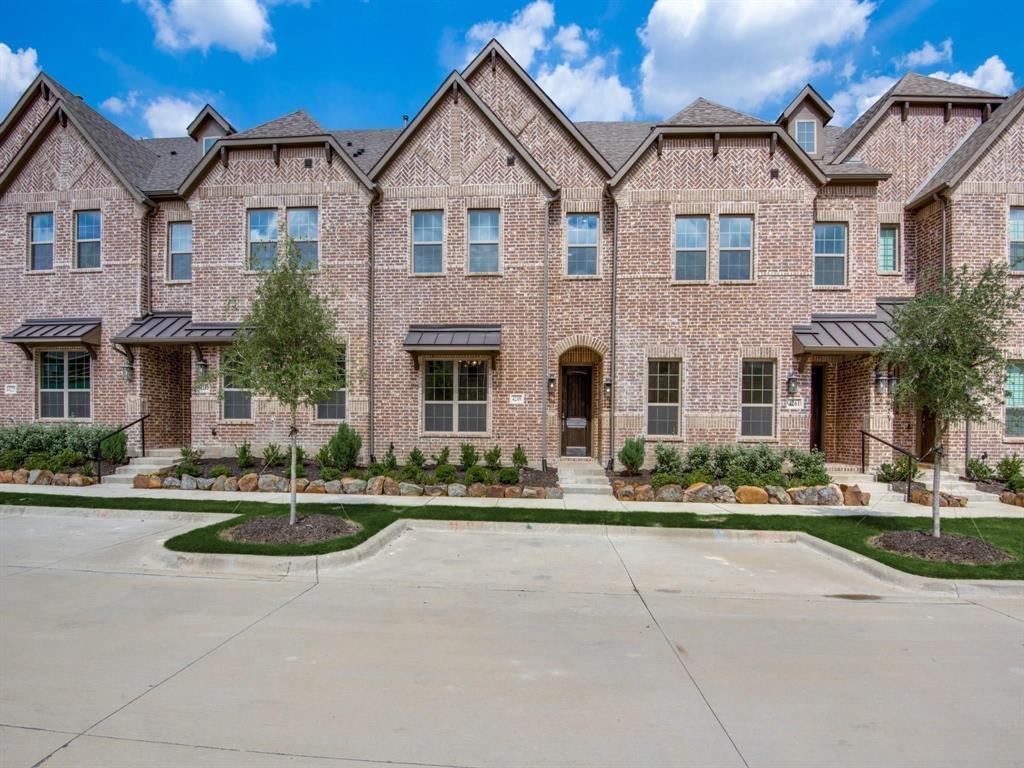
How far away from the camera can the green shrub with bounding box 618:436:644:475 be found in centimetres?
1334

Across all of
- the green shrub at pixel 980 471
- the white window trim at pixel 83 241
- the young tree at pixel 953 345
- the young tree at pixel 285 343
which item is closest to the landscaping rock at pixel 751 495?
the young tree at pixel 953 345

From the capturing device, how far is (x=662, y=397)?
46.9 ft

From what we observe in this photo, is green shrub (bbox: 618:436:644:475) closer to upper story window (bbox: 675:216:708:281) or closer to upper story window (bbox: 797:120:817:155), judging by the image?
upper story window (bbox: 675:216:708:281)

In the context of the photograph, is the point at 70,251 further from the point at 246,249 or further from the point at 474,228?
the point at 474,228

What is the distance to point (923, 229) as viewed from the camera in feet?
49.5

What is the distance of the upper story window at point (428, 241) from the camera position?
48.1ft

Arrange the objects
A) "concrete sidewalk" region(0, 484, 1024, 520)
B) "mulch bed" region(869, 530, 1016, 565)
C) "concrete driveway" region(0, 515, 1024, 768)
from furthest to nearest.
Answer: "concrete sidewalk" region(0, 484, 1024, 520), "mulch bed" region(869, 530, 1016, 565), "concrete driveway" region(0, 515, 1024, 768)

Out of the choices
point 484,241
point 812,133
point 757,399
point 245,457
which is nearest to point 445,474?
point 245,457

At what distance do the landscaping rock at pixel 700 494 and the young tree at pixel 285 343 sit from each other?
7.91m

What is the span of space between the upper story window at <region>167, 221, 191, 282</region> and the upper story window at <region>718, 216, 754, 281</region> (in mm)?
14588

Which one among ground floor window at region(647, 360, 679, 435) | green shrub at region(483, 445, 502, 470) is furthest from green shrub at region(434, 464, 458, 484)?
ground floor window at region(647, 360, 679, 435)

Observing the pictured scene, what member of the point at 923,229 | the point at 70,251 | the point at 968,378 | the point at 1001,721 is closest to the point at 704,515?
the point at 968,378

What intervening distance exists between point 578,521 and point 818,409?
9575 mm

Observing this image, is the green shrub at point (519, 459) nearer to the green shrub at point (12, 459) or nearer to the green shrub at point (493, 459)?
the green shrub at point (493, 459)
